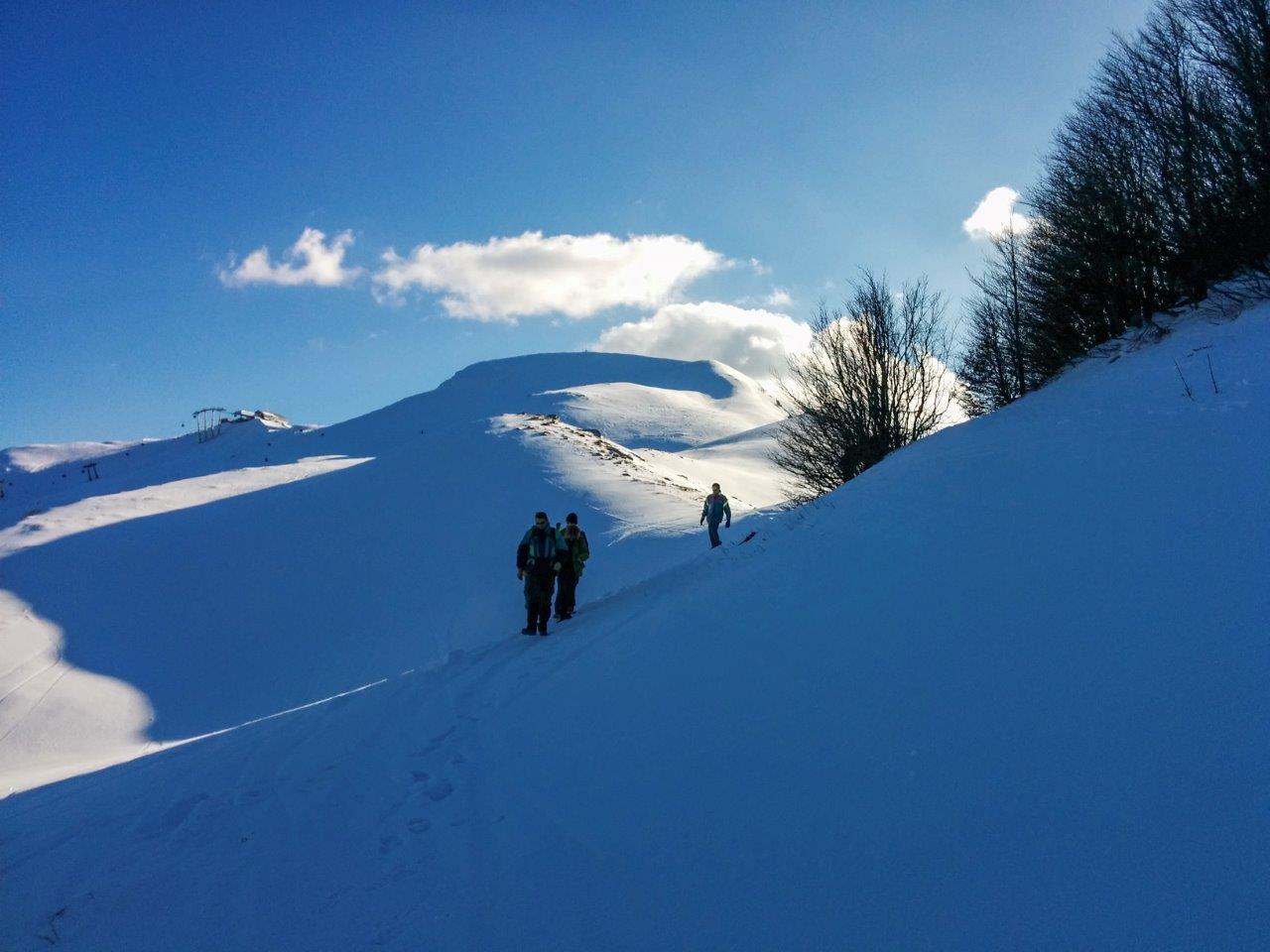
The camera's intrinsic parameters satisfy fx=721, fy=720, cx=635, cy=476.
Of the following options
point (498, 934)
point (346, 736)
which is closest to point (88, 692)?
point (346, 736)

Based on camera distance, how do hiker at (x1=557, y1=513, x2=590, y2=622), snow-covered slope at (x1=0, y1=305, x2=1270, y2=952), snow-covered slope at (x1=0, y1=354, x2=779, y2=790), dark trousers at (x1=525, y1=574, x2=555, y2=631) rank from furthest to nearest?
snow-covered slope at (x1=0, y1=354, x2=779, y2=790), hiker at (x1=557, y1=513, x2=590, y2=622), dark trousers at (x1=525, y1=574, x2=555, y2=631), snow-covered slope at (x1=0, y1=305, x2=1270, y2=952)

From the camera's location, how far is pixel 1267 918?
6.97 feet

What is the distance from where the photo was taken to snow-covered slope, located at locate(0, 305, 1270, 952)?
2.63 metres

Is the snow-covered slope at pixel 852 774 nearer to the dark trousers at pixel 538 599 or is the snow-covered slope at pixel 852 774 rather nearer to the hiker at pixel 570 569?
the dark trousers at pixel 538 599

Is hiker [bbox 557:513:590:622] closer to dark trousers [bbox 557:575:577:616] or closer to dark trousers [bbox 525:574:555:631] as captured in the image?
dark trousers [bbox 557:575:577:616]

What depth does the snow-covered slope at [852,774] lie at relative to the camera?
2629mm

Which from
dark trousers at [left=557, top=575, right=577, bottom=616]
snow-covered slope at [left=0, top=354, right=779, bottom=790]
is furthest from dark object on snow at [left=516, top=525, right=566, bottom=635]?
snow-covered slope at [left=0, top=354, right=779, bottom=790]

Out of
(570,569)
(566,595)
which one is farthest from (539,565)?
(566,595)

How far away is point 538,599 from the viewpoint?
10125 mm

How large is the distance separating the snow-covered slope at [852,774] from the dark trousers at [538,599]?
10.7 ft

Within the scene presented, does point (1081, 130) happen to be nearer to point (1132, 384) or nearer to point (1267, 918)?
point (1132, 384)

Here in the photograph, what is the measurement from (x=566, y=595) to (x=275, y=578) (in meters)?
10.3

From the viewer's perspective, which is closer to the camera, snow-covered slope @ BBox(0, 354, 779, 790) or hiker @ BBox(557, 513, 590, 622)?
hiker @ BBox(557, 513, 590, 622)

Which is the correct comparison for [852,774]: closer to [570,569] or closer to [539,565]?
[539,565]
